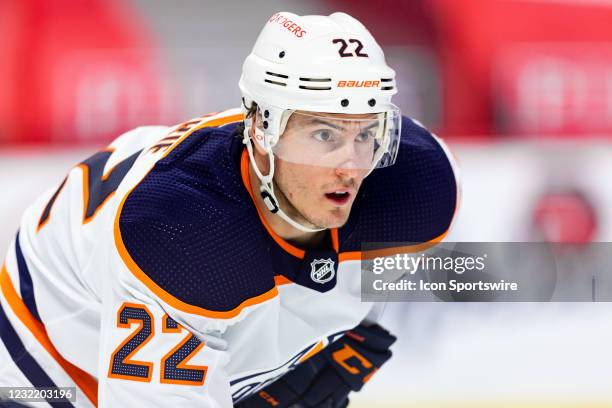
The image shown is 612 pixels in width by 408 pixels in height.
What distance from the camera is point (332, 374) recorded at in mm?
2373

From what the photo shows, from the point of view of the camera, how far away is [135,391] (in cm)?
176

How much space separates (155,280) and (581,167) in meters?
2.18

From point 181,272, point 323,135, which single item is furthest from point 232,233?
point 323,135

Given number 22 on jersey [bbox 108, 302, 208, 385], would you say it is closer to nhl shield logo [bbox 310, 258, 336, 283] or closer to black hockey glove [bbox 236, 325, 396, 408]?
nhl shield logo [bbox 310, 258, 336, 283]

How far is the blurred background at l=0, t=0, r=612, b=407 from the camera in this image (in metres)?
3.55

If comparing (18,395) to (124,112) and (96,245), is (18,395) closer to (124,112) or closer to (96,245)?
(96,245)

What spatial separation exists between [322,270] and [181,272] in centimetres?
33

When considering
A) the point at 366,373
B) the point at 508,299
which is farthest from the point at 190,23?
the point at 366,373

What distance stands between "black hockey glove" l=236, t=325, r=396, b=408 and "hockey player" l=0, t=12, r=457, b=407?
4.2 inches

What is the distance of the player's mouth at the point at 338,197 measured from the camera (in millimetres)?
1886

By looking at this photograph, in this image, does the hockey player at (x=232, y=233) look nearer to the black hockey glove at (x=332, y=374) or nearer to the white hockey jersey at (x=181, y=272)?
the white hockey jersey at (x=181, y=272)

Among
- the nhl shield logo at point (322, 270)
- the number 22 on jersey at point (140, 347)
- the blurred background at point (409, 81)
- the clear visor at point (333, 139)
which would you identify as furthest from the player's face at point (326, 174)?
the blurred background at point (409, 81)

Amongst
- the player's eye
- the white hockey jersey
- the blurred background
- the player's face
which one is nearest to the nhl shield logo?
the white hockey jersey

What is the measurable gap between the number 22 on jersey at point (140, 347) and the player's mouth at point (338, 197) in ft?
1.11
